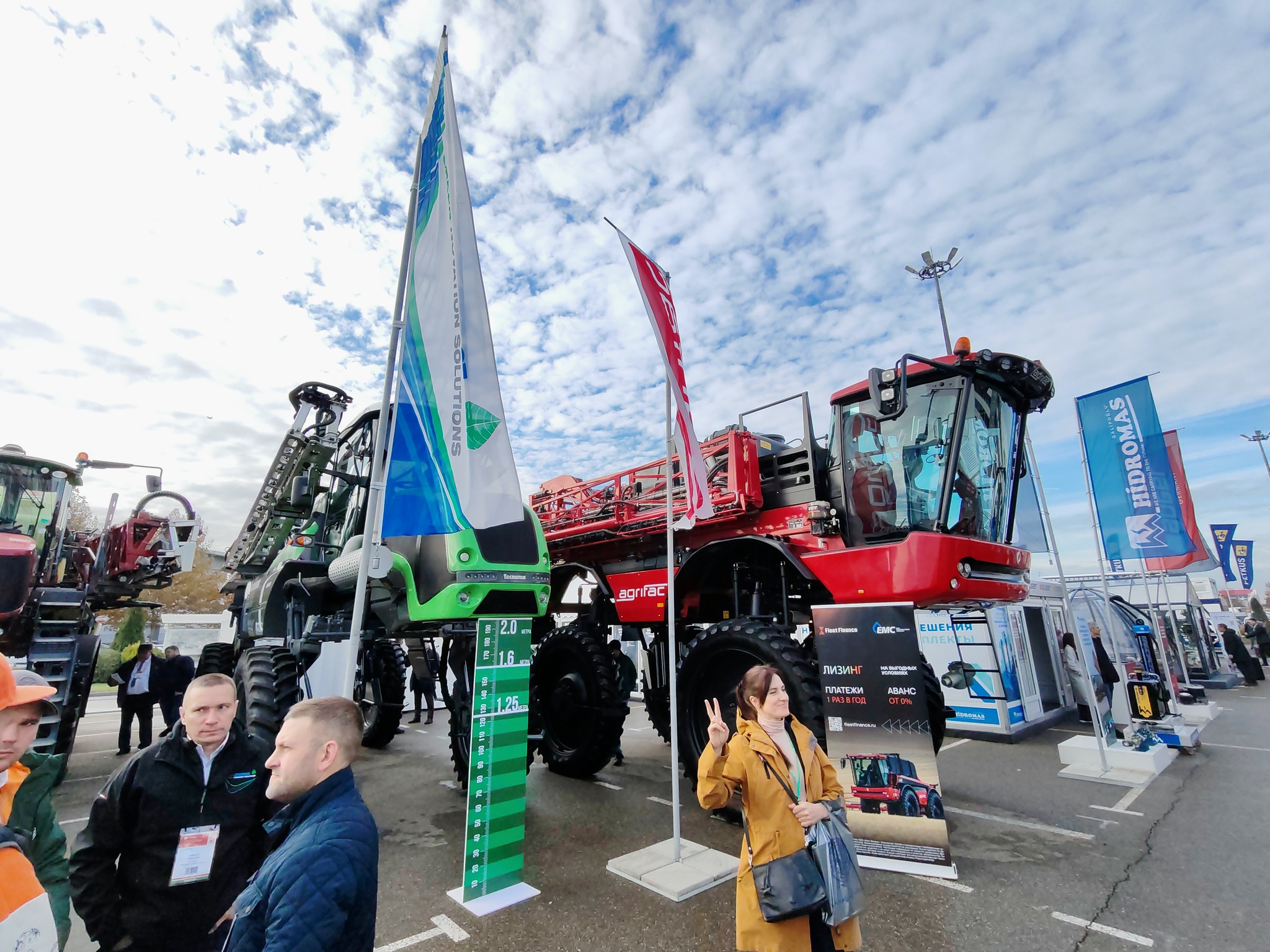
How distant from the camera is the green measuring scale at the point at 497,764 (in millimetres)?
3777

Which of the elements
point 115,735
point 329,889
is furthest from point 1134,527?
point 115,735

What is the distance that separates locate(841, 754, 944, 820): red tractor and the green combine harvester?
112 inches

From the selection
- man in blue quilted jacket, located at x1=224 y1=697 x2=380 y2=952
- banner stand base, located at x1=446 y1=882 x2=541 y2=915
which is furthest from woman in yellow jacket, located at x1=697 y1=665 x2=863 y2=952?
banner stand base, located at x1=446 y1=882 x2=541 y2=915

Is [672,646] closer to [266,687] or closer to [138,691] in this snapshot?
[266,687]

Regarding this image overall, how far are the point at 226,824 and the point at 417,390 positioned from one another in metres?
1.95

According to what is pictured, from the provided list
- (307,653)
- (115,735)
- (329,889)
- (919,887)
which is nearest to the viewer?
(329,889)

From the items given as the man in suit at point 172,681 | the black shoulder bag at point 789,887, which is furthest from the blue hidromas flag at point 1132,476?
the man in suit at point 172,681

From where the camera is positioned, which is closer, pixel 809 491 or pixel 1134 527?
pixel 809 491

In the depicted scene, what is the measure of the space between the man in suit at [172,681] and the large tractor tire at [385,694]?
241cm

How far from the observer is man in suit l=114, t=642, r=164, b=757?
811cm

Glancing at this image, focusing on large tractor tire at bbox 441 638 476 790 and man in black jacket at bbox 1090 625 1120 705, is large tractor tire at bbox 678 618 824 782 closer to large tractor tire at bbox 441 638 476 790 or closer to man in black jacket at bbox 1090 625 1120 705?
large tractor tire at bbox 441 638 476 790

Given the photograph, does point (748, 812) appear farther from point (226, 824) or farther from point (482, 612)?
point (482, 612)

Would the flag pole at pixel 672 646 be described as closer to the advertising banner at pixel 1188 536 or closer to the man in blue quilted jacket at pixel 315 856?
the man in blue quilted jacket at pixel 315 856

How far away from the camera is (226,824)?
88.0 inches
